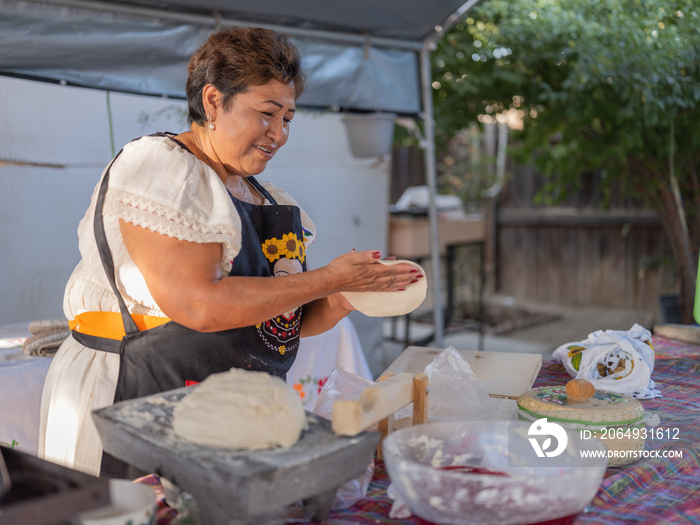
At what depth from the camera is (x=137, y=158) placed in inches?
53.1

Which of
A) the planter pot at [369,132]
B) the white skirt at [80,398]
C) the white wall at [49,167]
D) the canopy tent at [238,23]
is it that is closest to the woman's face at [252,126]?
the white skirt at [80,398]

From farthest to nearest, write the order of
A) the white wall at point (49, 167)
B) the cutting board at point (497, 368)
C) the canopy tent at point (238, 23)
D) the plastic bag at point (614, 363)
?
the white wall at point (49, 167) < the canopy tent at point (238, 23) < the plastic bag at point (614, 363) < the cutting board at point (497, 368)

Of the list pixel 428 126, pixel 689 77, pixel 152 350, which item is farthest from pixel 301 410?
pixel 689 77

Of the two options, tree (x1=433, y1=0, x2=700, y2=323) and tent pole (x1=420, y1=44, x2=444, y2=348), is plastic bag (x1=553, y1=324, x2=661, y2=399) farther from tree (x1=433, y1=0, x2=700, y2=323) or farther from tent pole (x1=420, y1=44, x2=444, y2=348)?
tree (x1=433, y1=0, x2=700, y2=323)

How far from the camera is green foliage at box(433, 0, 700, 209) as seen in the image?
400cm

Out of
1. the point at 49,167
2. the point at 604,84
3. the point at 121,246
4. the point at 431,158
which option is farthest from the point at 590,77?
the point at 121,246

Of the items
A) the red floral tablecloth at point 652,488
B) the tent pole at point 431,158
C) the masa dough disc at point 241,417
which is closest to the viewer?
the masa dough disc at point 241,417

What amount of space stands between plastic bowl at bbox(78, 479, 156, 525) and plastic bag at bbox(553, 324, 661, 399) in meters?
1.22

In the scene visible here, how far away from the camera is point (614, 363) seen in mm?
1792

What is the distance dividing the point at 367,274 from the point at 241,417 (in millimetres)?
506

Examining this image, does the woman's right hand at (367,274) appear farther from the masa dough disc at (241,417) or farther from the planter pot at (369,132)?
the planter pot at (369,132)

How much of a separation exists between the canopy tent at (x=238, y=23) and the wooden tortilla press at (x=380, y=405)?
2335 mm

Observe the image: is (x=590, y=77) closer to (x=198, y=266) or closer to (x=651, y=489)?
(x=651, y=489)

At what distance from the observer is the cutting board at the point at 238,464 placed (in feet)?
2.80
